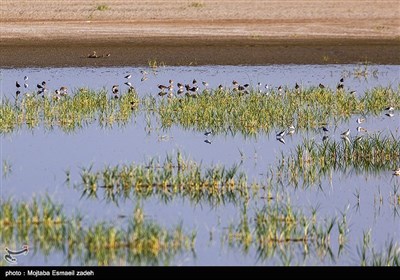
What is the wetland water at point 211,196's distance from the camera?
415 inches

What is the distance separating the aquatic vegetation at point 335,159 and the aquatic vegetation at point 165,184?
1.05 metres

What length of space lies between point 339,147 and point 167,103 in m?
5.31

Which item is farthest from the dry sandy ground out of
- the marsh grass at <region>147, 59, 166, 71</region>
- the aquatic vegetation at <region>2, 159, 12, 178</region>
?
the aquatic vegetation at <region>2, 159, 12, 178</region>

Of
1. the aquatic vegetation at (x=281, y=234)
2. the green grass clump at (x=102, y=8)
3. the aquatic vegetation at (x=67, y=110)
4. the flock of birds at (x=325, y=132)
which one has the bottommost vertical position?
the aquatic vegetation at (x=281, y=234)

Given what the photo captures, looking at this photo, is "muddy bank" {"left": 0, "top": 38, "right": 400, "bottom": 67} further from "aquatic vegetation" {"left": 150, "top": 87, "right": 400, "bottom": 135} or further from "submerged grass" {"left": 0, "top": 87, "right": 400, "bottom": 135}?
"aquatic vegetation" {"left": 150, "top": 87, "right": 400, "bottom": 135}

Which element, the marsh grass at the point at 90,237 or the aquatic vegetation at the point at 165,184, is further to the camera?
the aquatic vegetation at the point at 165,184

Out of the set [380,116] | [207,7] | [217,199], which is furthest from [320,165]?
Answer: [207,7]

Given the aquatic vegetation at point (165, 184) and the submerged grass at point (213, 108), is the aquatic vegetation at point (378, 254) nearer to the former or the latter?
the aquatic vegetation at point (165, 184)

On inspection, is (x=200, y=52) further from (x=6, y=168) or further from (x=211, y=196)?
(x=211, y=196)

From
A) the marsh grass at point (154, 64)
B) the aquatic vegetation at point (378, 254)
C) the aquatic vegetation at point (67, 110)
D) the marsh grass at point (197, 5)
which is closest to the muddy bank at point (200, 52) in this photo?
the marsh grass at point (154, 64)

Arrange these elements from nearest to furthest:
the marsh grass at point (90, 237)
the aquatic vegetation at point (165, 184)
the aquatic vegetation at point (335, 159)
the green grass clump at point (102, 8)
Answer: the marsh grass at point (90, 237), the aquatic vegetation at point (165, 184), the aquatic vegetation at point (335, 159), the green grass clump at point (102, 8)
